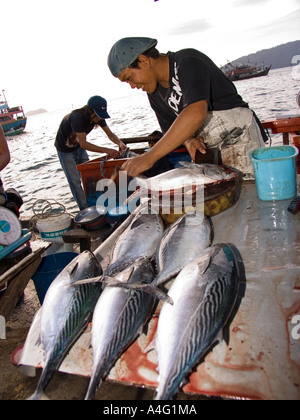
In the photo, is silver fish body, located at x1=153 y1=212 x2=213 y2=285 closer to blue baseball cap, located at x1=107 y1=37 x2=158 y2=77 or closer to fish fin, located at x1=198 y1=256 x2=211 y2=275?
fish fin, located at x1=198 y1=256 x2=211 y2=275

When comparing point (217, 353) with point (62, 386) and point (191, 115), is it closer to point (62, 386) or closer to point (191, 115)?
point (62, 386)

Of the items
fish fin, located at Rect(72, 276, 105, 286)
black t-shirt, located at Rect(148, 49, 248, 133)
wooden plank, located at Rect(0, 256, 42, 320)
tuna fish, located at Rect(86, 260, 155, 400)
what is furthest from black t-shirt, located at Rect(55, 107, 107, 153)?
tuna fish, located at Rect(86, 260, 155, 400)

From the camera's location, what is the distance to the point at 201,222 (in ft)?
6.44

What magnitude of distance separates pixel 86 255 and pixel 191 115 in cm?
137

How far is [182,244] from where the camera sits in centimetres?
180

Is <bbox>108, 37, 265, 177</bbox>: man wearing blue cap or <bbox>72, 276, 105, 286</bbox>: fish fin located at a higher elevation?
<bbox>108, 37, 265, 177</bbox>: man wearing blue cap

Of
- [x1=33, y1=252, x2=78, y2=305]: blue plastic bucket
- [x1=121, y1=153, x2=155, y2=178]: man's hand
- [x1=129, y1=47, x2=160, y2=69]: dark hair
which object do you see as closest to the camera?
[x1=121, y1=153, x2=155, y2=178]: man's hand

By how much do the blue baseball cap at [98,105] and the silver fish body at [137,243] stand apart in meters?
3.74

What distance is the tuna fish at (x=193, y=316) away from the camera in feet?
3.85

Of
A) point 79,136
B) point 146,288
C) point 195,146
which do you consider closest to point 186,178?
point 195,146

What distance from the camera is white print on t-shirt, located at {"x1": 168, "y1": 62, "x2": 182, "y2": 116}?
2.56 metres

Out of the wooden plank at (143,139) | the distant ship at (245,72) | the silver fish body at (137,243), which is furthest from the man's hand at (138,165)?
the distant ship at (245,72)

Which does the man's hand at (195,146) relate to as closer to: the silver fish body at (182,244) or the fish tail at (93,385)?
the silver fish body at (182,244)

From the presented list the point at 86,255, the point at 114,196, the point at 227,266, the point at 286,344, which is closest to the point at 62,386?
the point at 86,255
